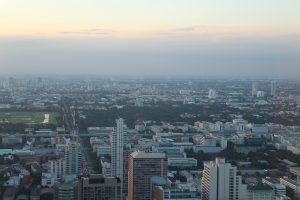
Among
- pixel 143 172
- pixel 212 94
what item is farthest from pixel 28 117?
pixel 143 172

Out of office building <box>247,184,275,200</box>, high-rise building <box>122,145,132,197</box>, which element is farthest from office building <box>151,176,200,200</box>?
high-rise building <box>122,145,132,197</box>

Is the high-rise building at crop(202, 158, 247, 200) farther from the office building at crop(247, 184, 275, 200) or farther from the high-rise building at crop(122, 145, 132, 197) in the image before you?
the high-rise building at crop(122, 145, 132, 197)

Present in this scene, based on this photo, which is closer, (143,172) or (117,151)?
(143,172)

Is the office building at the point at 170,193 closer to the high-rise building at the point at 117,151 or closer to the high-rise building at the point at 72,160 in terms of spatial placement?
the high-rise building at the point at 117,151

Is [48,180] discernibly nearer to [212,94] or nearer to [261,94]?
[261,94]

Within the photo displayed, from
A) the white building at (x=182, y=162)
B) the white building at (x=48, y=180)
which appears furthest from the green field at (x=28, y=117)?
the white building at (x=48, y=180)

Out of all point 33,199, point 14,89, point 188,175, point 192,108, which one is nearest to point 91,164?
point 188,175
